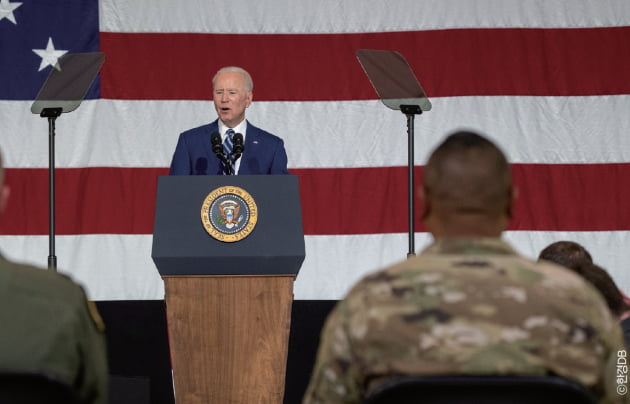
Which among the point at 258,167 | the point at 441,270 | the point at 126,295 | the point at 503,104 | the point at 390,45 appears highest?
the point at 390,45

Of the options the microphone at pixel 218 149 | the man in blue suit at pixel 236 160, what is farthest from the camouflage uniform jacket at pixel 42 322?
the man in blue suit at pixel 236 160

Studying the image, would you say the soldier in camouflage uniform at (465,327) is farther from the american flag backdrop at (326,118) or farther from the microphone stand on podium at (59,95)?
the american flag backdrop at (326,118)

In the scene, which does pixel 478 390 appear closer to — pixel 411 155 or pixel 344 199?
pixel 411 155

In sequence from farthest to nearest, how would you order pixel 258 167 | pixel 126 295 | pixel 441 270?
pixel 126 295 → pixel 258 167 → pixel 441 270

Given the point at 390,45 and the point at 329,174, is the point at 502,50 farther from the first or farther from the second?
the point at 329,174

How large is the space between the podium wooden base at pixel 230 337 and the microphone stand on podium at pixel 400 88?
1.01 meters

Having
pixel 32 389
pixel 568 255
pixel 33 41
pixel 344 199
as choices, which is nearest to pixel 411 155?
pixel 344 199

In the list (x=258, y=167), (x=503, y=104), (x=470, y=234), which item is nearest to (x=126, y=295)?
(x=258, y=167)

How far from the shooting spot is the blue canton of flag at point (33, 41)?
17.8 feet

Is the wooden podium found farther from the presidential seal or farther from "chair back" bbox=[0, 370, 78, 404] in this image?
"chair back" bbox=[0, 370, 78, 404]

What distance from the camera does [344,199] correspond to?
549 centimetres

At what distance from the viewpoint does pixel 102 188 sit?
5.43 meters

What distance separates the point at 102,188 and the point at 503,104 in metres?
2.35

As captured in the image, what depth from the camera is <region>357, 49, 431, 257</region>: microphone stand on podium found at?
13.5 ft
